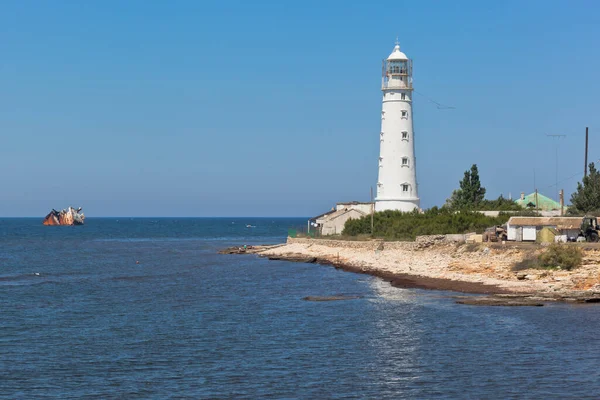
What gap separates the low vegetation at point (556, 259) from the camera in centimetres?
4041

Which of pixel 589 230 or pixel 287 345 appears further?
pixel 589 230

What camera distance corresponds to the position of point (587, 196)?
63.2 m

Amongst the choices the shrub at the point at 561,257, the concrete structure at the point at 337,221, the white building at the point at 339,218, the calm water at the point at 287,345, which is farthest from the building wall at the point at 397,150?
the shrub at the point at 561,257

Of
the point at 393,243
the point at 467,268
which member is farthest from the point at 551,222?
the point at 393,243

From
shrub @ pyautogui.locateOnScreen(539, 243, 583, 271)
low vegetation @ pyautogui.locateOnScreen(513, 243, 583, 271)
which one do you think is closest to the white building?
low vegetation @ pyautogui.locateOnScreen(513, 243, 583, 271)

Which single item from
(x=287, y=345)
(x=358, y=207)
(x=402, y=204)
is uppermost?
(x=358, y=207)

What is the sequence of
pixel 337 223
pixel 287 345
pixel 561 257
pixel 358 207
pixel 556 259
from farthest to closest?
pixel 358 207 < pixel 337 223 < pixel 556 259 < pixel 561 257 < pixel 287 345

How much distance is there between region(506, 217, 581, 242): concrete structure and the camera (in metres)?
50.6

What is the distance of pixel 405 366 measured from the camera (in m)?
23.5

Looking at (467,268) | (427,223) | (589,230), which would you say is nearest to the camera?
(467,268)

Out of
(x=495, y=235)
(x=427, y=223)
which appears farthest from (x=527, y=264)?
(x=427, y=223)

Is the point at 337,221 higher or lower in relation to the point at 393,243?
higher

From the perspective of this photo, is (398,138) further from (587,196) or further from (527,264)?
(527,264)

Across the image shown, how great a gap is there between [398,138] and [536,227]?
16245mm
